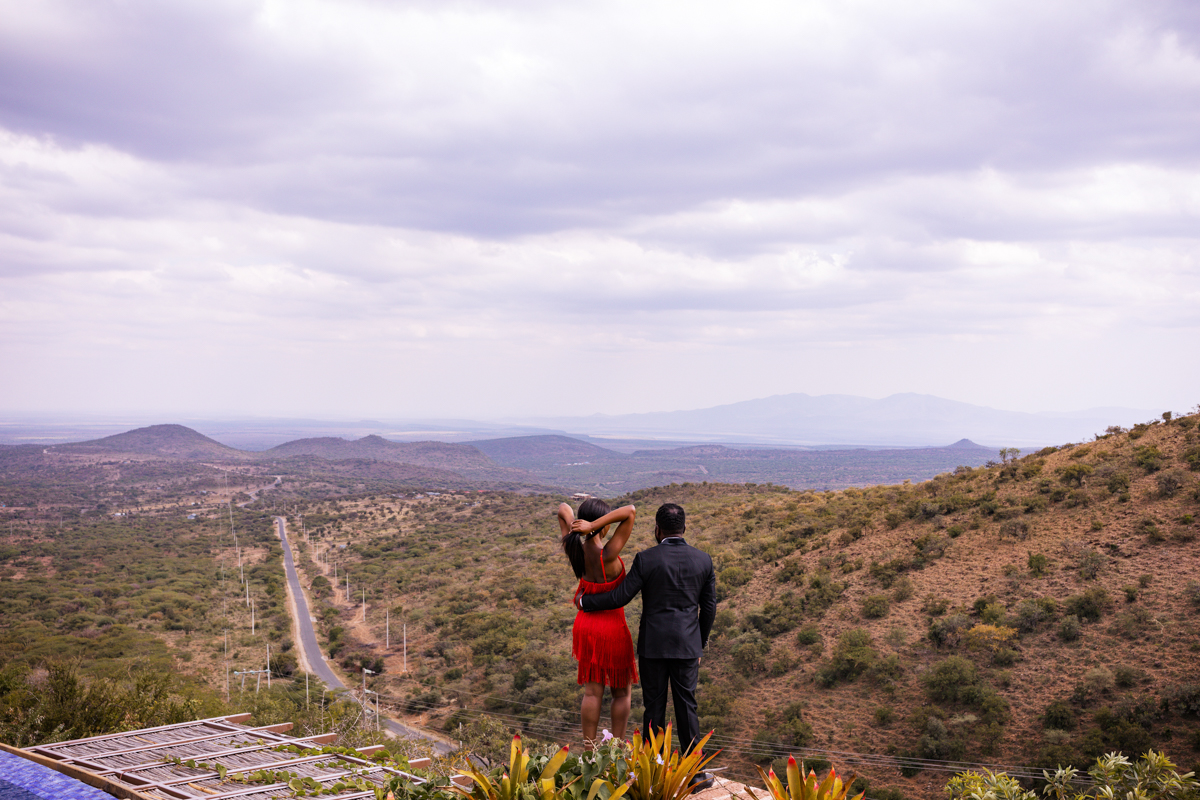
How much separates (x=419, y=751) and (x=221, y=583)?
3878 centimetres

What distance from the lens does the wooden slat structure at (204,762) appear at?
5.08 meters

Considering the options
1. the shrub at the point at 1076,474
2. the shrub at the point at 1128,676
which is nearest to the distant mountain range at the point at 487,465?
the shrub at the point at 1076,474

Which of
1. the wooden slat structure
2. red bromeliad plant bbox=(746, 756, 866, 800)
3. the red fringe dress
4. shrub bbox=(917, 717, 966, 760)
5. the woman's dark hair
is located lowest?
shrub bbox=(917, 717, 966, 760)

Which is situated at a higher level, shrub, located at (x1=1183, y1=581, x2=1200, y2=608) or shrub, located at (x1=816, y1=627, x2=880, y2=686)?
shrub, located at (x1=1183, y1=581, x2=1200, y2=608)

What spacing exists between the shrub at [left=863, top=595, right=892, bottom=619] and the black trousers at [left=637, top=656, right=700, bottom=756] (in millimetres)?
16738

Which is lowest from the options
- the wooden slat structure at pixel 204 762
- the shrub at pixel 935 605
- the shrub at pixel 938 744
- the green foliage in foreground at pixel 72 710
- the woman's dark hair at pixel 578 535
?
the shrub at pixel 938 744

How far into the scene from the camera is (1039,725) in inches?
551

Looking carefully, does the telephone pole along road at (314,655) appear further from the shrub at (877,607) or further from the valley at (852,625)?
the shrub at (877,607)

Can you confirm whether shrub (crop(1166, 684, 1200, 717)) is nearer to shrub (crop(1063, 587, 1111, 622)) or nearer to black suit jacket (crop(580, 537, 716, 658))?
shrub (crop(1063, 587, 1111, 622))

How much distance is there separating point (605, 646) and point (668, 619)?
54 centimetres

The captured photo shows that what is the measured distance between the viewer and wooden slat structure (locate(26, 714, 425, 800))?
508 cm

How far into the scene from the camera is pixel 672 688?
185 inches

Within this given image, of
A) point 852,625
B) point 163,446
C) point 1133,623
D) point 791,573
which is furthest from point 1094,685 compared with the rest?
point 163,446

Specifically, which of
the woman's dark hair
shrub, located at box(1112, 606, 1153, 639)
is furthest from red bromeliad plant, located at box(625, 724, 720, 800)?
shrub, located at box(1112, 606, 1153, 639)
